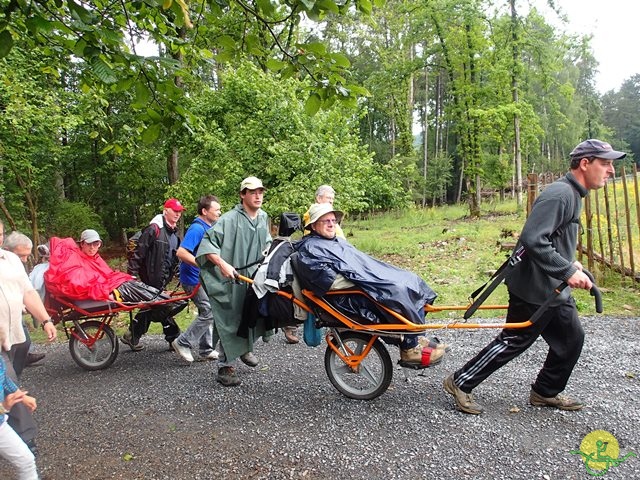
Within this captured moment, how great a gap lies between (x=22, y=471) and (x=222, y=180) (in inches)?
304

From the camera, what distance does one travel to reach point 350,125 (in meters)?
12.9

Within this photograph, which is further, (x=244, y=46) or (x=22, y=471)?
(x=244, y=46)

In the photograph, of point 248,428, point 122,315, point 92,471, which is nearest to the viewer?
point 92,471

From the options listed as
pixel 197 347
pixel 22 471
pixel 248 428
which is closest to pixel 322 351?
pixel 197 347

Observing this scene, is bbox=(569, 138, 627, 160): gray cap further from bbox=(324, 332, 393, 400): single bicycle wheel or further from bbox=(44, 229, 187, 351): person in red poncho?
bbox=(44, 229, 187, 351): person in red poncho

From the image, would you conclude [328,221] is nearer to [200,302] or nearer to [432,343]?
[432,343]

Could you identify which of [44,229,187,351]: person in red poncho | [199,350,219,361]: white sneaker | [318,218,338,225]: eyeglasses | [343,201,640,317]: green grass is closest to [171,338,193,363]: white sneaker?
[199,350,219,361]: white sneaker

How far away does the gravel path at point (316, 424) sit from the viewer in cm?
301

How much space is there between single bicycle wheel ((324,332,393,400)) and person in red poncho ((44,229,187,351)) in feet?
7.46

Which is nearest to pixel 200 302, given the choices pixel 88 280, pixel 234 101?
pixel 88 280

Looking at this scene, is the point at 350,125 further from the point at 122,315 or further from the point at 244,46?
the point at 244,46

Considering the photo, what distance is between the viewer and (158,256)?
5.47 meters

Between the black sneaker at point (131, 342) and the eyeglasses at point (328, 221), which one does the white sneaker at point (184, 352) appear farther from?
the eyeglasses at point (328, 221)

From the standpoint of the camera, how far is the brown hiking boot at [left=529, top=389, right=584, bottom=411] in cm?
354
